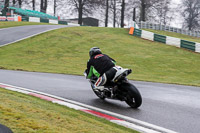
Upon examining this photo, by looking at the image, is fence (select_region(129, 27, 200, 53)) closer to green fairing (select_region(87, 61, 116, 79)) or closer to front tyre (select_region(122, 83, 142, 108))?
green fairing (select_region(87, 61, 116, 79))

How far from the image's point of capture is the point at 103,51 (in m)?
22.5

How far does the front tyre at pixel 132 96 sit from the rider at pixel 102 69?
0.40 m

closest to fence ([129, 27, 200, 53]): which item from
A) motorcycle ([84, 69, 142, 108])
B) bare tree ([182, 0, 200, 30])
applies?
motorcycle ([84, 69, 142, 108])

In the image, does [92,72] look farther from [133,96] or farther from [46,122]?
[46,122]

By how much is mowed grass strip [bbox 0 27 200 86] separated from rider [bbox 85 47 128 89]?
6.86 meters

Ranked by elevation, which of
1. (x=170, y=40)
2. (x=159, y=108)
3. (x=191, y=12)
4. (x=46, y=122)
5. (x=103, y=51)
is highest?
(x=191, y=12)

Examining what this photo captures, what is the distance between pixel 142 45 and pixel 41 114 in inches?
856

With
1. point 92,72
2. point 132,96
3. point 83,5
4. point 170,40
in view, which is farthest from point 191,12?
point 132,96

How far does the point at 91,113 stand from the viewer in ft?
18.9

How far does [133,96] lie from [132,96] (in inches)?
1.2

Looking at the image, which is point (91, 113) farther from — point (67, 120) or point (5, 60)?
point (5, 60)

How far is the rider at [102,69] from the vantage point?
6270mm

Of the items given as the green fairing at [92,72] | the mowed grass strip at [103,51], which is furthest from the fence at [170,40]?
the green fairing at [92,72]

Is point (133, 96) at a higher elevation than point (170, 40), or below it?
below
